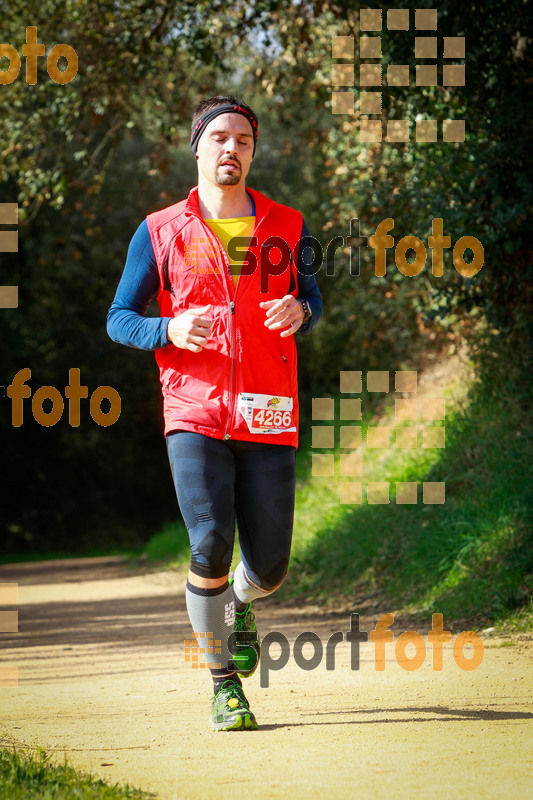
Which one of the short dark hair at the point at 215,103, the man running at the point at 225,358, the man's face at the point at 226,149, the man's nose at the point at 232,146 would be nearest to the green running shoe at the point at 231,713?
the man running at the point at 225,358

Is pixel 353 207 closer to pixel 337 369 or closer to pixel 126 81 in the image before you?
pixel 126 81

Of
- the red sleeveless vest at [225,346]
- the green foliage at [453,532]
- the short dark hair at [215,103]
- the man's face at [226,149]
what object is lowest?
the green foliage at [453,532]

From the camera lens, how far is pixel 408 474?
32.5ft

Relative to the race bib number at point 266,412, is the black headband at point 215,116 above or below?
above

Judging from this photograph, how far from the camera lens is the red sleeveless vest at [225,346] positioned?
3.96 metres

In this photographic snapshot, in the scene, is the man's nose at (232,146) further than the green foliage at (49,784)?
Yes

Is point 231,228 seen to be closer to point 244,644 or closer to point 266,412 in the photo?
point 266,412

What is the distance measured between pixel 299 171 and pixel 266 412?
18.3m

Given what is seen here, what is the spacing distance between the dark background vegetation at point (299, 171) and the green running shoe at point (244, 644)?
113 inches

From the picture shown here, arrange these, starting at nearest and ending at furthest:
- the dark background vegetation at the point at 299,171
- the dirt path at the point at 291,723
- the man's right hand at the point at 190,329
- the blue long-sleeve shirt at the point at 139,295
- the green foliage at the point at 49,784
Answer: the green foliage at the point at 49,784, the dirt path at the point at 291,723, the man's right hand at the point at 190,329, the blue long-sleeve shirt at the point at 139,295, the dark background vegetation at the point at 299,171

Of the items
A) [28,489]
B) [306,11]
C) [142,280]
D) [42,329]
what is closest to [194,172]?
[42,329]

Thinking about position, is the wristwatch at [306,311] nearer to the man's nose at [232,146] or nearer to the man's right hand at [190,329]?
the man's right hand at [190,329]

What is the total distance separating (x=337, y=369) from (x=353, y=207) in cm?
629

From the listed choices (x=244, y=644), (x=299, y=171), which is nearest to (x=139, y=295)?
(x=244, y=644)
